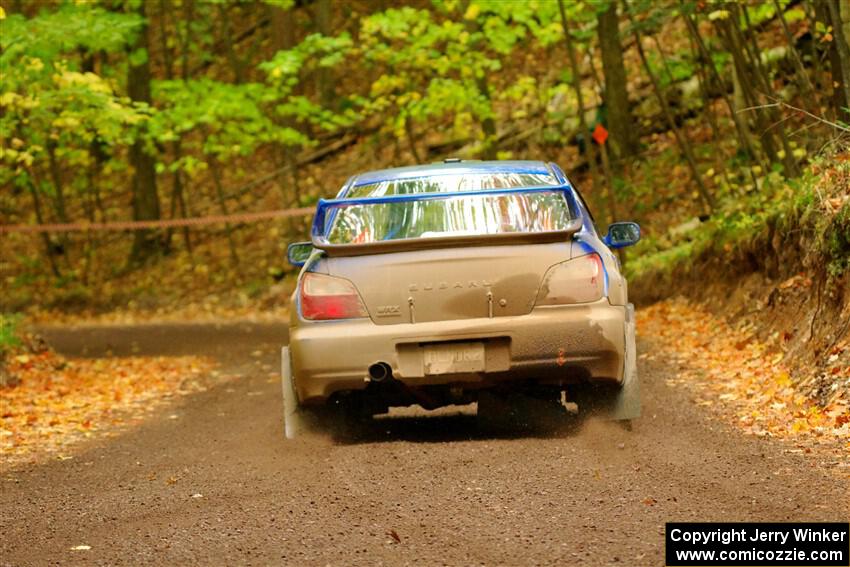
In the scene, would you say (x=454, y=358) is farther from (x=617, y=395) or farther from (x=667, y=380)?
(x=667, y=380)

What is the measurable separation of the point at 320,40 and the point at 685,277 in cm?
840

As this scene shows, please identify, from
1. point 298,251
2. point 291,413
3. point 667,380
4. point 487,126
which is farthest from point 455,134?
point 291,413

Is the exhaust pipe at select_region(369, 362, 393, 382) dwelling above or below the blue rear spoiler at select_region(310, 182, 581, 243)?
below

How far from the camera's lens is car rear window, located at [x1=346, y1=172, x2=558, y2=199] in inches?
329

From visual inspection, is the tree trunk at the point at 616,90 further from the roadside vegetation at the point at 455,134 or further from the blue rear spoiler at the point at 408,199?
the blue rear spoiler at the point at 408,199

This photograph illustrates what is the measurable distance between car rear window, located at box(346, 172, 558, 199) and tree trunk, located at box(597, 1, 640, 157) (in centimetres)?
1619

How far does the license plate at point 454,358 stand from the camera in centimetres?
749

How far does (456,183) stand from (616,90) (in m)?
17.5

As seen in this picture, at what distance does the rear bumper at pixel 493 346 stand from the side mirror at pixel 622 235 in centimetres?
128

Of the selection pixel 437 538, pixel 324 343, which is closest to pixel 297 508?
pixel 437 538

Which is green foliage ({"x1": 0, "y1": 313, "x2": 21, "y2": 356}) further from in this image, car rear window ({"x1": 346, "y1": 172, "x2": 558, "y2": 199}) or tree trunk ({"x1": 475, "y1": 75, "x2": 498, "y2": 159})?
tree trunk ({"x1": 475, "y1": 75, "x2": 498, "y2": 159})

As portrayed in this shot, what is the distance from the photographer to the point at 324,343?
24.8 feet

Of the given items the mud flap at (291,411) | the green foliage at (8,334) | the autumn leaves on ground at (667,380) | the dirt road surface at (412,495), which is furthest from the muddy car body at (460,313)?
the green foliage at (8,334)

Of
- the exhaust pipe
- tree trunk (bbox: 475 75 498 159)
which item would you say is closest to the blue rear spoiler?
the exhaust pipe
